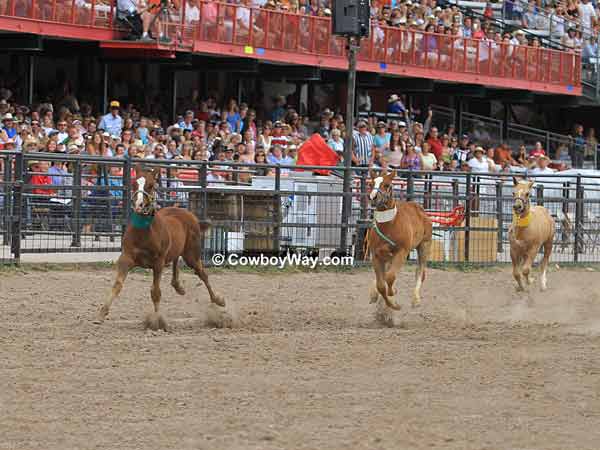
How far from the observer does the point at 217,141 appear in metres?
23.0

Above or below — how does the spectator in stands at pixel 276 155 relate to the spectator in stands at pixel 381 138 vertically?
below

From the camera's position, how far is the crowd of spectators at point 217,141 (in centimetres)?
1889

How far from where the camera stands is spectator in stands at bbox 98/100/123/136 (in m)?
22.9

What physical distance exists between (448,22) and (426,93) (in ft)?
12.8

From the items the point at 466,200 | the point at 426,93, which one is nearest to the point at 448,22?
the point at 426,93

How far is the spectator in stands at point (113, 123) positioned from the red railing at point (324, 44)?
2293 millimetres

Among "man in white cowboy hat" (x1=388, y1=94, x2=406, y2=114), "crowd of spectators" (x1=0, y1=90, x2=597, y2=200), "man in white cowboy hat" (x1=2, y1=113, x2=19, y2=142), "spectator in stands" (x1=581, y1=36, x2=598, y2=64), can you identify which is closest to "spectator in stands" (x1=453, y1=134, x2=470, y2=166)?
"crowd of spectators" (x1=0, y1=90, x2=597, y2=200)

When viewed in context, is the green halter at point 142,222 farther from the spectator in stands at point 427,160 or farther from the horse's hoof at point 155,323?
the spectator in stands at point 427,160

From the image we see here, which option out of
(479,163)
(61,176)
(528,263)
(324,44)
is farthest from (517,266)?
(324,44)

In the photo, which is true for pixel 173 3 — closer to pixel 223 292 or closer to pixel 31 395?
pixel 223 292

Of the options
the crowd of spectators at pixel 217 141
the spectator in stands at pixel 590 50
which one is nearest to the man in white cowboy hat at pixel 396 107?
the crowd of spectators at pixel 217 141

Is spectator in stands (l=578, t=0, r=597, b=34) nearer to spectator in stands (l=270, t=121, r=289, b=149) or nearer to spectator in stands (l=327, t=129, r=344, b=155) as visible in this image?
spectator in stands (l=327, t=129, r=344, b=155)

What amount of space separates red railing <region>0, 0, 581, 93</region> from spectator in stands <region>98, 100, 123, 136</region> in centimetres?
229

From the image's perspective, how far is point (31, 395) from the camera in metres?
8.61
